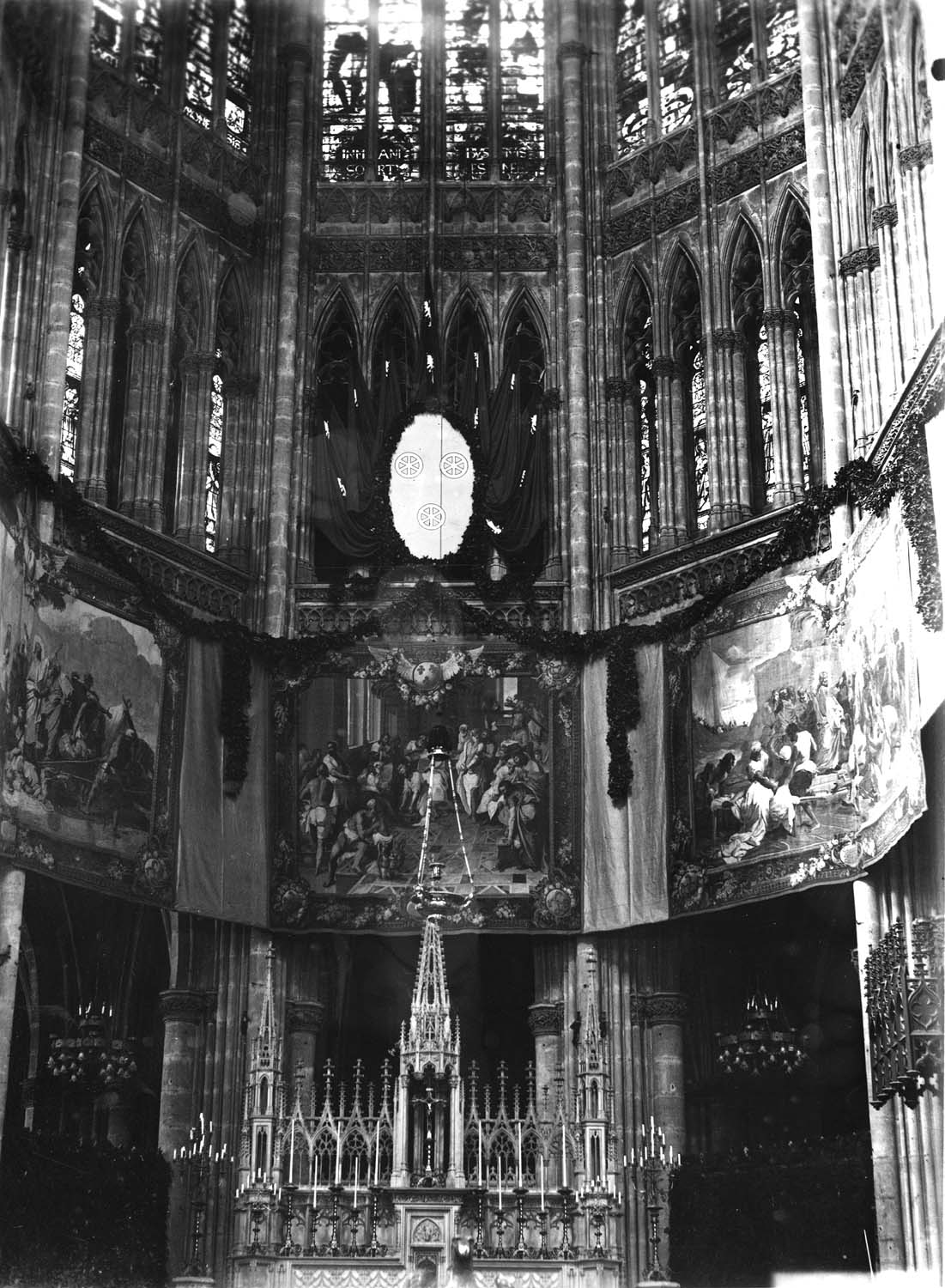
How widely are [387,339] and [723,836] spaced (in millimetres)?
11292

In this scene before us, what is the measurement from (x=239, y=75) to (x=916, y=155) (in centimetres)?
1437

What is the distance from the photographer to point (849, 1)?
94.4 ft

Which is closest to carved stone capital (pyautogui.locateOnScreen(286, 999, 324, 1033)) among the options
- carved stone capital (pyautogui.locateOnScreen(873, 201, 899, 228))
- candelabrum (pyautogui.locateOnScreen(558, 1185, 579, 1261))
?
candelabrum (pyautogui.locateOnScreen(558, 1185, 579, 1261))

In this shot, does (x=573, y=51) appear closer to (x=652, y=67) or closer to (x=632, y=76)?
(x=632, y=76)

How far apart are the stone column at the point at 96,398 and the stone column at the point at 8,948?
22.5 ft

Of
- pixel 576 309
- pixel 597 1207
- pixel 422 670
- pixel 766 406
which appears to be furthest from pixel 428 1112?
pixel 576 309

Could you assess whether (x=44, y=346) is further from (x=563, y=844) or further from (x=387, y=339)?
(x=563, y=844)

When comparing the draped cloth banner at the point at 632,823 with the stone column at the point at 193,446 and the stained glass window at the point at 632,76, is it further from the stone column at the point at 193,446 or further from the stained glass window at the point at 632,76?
the stained glass window at the point at 632,76

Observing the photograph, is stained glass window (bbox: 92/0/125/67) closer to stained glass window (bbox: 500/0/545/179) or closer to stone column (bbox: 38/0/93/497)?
stone column (bbox: 38/0/93/497)

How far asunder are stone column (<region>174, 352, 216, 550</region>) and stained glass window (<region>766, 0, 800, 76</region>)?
35.2ft

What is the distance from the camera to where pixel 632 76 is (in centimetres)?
3450

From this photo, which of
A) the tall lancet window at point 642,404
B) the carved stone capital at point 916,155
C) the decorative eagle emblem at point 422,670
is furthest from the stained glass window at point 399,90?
the carved stone capital at point 916,155

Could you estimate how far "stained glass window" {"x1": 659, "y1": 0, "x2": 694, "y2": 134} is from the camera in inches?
1320

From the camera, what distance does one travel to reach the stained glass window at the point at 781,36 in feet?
105
